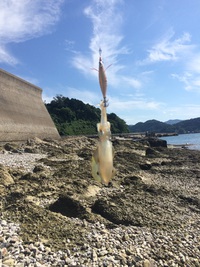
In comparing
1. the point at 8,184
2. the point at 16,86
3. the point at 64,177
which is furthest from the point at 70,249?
the point at 16,86

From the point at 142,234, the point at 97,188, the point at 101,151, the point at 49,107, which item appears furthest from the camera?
the point at 49,107

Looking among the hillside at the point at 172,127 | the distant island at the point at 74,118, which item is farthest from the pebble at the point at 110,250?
the hillside at the point at 172,127

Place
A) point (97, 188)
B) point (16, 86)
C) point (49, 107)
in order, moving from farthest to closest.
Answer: point (49, 107) < point (16, 86) < point (97, 188)

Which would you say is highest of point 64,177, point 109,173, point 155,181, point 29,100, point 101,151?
point 29,100

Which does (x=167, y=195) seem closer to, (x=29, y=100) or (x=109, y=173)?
(x=109, y=173)

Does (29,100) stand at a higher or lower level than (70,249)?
higher

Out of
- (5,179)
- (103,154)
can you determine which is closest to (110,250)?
(103,154)

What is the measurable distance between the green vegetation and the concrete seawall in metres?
22.5

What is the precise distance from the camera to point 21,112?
34.3 m

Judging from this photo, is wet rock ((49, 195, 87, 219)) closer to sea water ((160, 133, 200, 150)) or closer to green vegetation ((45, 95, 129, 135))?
sea water ((160, 133, 200, 150))

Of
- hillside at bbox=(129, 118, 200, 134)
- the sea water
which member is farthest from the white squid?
hillside at bbox=(129, 118, 200, 134)

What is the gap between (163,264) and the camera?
6.15 meters

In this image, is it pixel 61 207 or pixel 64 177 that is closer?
pixel 61 207

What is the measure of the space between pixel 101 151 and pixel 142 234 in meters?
6.23
